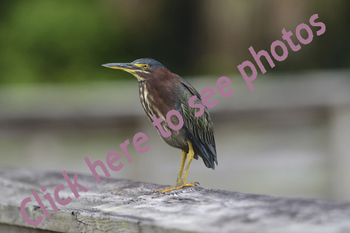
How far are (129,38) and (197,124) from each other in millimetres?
9687

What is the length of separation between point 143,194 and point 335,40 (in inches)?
423

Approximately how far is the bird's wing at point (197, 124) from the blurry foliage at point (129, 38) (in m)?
8.52

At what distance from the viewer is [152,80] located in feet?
6.28

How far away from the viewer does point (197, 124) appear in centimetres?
201

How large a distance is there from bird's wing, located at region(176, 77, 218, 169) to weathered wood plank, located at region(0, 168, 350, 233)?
20 cm

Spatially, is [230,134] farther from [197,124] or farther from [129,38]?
[129,38]

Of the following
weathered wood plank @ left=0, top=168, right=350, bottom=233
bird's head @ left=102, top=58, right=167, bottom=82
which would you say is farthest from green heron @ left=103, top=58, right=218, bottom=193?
weathered wood plank @ left=0, top=168, right=350, bottom=233

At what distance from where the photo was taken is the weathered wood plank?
1.34 metres

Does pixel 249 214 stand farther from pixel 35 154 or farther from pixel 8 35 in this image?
pixel 8 35

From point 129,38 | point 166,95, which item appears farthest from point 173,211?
Result: point 129,38

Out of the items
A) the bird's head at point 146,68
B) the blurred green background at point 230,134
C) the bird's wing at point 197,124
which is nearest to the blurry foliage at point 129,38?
the blurred green background at point 230,134

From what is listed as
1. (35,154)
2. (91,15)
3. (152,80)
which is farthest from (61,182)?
(91,15)

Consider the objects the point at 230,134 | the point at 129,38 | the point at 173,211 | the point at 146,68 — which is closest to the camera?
the point at 173,211

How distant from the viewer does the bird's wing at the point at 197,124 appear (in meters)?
1.94
